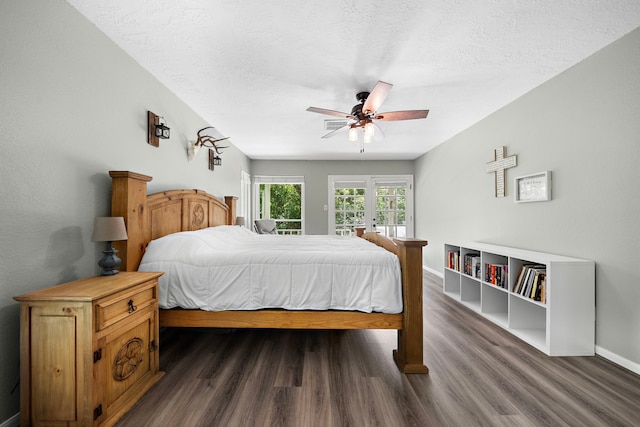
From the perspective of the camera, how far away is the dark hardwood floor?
1.50 metres

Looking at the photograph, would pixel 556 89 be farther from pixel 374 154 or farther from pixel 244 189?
pixel 244 189

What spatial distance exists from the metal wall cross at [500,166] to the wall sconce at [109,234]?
3.76m

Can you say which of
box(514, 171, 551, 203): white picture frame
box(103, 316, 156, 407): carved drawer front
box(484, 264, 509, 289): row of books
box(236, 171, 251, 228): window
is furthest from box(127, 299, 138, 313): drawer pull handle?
box(236, 171, 251, 228): window

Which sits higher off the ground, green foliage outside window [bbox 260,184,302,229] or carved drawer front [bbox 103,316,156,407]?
green foliage outside window [bbox 260,184,302,229]

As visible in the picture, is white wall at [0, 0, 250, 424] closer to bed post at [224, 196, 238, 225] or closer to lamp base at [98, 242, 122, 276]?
lamp base at [98, 242, 122, 276]

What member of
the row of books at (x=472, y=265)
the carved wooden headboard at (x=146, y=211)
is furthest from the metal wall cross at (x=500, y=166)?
the carved wooden headboard at (x=146, y=211)

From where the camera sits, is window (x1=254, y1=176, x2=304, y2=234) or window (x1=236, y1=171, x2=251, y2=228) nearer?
window (x1=236, y1=171, x2=251, y2=228)

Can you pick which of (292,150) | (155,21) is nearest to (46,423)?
(155,21)

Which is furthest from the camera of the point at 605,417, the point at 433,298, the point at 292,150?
the point at 292,150

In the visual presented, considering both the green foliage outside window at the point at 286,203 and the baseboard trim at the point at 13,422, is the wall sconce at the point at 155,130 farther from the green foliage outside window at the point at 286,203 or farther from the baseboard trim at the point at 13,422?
the green foliage outside window at the point at 286,203

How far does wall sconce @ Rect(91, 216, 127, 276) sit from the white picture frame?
3547mm

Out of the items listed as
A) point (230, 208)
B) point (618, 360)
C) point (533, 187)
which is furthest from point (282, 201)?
point (618, 360)

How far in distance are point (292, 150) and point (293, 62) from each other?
305 cm

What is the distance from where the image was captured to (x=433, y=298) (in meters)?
3.64
